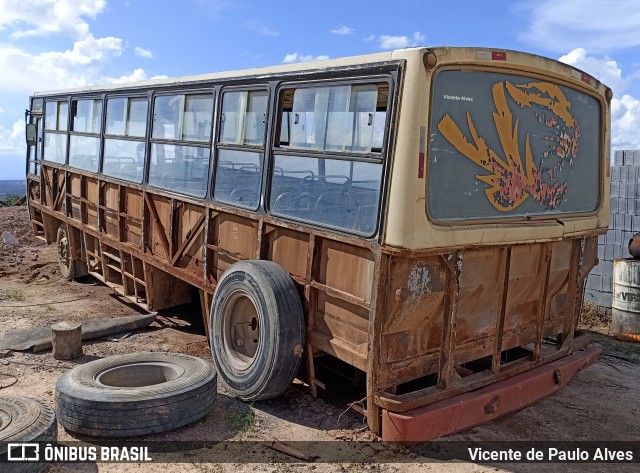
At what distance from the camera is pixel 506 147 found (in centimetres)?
412

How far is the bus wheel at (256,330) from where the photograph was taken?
424 cm

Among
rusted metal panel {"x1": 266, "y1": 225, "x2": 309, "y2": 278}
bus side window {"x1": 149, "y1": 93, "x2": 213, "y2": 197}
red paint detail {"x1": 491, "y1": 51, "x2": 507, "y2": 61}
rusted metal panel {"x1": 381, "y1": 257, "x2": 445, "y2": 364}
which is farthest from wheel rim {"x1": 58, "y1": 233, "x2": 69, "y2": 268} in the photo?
red paint detail {"x1": 491, "y1": 51, "x2": 507, "y2": 61}

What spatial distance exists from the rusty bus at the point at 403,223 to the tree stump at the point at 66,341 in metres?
1.27

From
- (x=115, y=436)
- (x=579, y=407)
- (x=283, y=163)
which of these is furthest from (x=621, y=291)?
(x=115, y=436)

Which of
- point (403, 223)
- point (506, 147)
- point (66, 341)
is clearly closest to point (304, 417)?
point (403, 223)

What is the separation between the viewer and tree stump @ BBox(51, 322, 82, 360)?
559 cm

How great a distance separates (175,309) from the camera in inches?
298

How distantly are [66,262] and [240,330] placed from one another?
19.2 feet

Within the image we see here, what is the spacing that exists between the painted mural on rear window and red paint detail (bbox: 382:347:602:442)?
4.22 feet

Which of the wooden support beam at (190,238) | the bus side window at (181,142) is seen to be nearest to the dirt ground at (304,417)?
the wooden support beam at (190,238)

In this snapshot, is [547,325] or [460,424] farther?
[547,325]

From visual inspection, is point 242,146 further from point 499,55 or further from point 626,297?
point 626,297

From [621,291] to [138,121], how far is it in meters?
6.62

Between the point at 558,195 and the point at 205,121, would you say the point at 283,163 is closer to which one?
the point at 205,121
